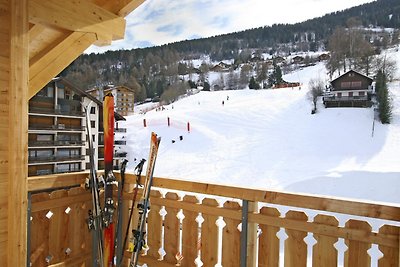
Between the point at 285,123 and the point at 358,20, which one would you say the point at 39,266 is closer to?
the point at 285,123

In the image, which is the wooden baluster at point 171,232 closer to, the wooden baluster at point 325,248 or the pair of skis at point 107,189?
the pair of skis at point 107,189

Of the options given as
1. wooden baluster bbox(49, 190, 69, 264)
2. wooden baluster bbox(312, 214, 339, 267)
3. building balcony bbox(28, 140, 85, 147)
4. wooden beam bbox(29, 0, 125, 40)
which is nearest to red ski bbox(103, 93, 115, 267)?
wooden baluster bbox(49, 190, 69, 264)

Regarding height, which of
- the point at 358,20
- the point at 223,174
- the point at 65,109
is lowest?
the point at 223,174

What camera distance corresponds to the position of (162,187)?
199 centimetres

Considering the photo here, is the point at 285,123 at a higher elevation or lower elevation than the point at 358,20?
lower

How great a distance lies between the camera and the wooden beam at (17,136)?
4.58 feet

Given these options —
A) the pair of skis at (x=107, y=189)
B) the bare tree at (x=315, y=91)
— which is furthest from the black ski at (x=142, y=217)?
the bare tree at (x=315, y=91)

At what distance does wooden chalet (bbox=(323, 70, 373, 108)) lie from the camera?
59.4 ft

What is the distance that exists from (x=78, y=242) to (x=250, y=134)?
1399 centimetres

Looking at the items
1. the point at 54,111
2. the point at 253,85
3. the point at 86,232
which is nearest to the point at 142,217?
the point at 86,232

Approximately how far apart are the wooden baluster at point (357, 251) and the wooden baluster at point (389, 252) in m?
0.05

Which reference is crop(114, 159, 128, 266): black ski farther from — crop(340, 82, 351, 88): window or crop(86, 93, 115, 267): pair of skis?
crop(340, 82, 351, 88): window

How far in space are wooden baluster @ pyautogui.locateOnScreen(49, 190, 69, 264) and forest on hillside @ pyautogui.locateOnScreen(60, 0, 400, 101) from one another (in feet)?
8.05

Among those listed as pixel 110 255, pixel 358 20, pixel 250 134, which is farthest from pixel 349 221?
pixel 358 20
